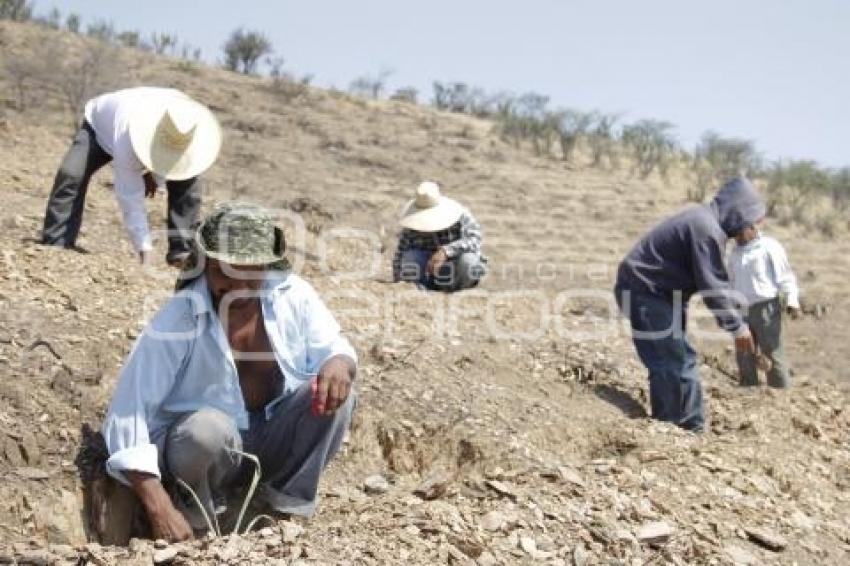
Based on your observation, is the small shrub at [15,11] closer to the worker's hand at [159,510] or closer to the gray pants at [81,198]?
the gray pants at [81,198]

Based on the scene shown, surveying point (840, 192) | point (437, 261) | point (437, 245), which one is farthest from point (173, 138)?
point (840, 192)

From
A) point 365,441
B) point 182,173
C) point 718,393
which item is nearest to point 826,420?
point 718,393

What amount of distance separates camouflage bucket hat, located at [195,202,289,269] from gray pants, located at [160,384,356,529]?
0.46m

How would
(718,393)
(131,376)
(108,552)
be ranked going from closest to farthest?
(108,552) → (131,376) → (718,393)

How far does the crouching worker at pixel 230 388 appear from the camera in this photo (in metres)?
2.83

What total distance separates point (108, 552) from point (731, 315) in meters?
3.17

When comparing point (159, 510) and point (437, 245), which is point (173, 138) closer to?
point (437, 245)

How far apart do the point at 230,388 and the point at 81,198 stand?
278 cm

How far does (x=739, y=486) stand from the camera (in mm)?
3910

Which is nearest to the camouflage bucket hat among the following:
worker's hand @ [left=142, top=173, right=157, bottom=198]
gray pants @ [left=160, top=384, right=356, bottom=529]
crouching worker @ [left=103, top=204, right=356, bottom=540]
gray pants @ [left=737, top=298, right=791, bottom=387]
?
crouching worker @ [left=103, top=204, right=356, bottom=540]

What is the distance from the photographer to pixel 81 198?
5.35 metres

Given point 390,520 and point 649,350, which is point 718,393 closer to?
point 649,350

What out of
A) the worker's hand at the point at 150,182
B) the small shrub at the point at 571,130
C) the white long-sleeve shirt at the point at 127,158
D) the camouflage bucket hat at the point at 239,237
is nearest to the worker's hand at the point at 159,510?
the camouflage bucket hat at the point at 239,237

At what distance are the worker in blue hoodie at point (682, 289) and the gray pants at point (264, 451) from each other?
7.33 ft
